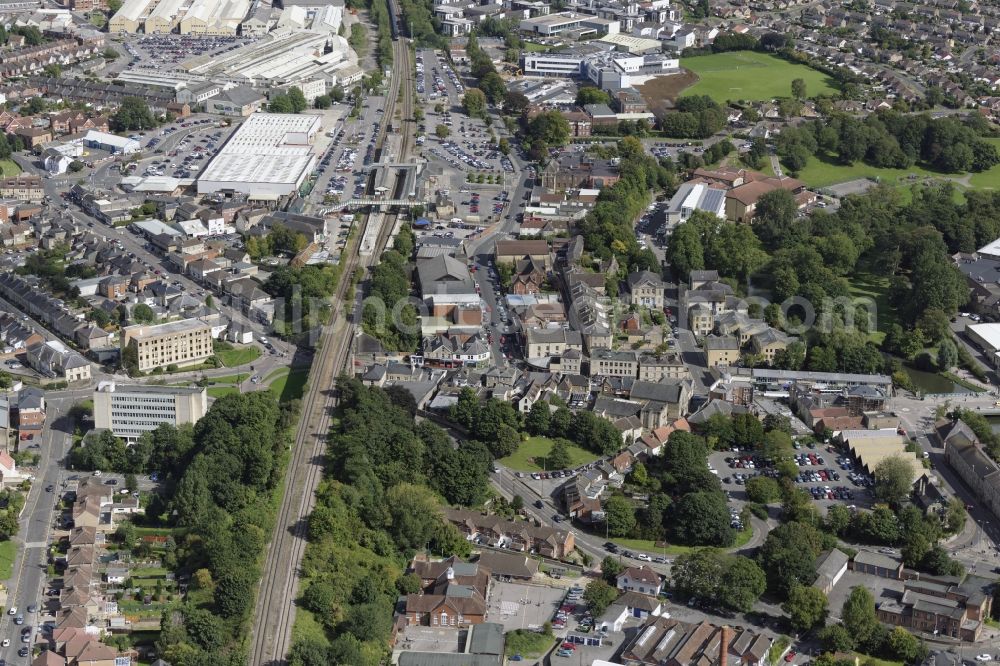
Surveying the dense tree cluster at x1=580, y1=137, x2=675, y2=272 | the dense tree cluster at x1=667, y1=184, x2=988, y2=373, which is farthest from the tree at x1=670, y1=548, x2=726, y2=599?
the dense tree cluster at x1=580, y1=137, x2=675, y2=272

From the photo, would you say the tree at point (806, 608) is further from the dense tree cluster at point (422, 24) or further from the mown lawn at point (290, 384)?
the dense tree cluster at point (422, 24)

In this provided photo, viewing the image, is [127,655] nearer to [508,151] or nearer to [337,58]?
[508,151]

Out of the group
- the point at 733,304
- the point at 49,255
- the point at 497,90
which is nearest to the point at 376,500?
the point at 733,304

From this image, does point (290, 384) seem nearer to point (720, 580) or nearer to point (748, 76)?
point (720, 580)

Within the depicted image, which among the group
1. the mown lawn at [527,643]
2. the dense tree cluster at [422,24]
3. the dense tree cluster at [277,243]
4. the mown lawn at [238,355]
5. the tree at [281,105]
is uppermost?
the mown lawn at [527,643]

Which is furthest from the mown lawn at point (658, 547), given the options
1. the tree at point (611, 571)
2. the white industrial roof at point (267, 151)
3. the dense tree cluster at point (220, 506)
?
the white industrial roof at point (267, 151)

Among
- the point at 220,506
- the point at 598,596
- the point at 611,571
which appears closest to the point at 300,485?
the point at 220,506
